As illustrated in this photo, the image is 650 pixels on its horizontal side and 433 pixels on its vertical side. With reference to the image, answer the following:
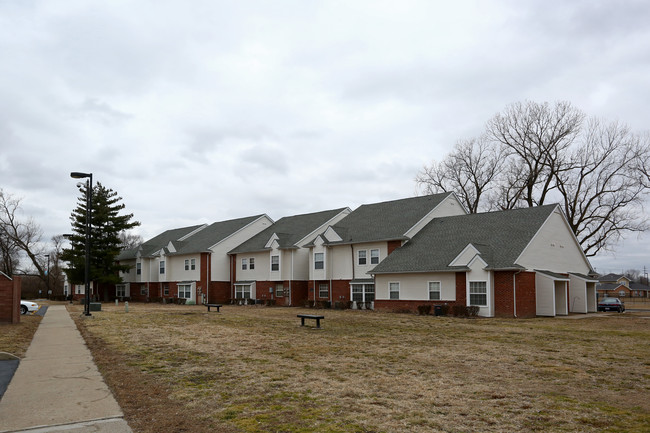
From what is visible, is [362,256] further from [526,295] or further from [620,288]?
[620,288]

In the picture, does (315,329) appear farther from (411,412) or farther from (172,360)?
(411,412)

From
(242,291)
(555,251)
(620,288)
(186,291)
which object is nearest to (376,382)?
(555,251)

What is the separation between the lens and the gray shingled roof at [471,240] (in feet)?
102

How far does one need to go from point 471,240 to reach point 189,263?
31271 millimetres

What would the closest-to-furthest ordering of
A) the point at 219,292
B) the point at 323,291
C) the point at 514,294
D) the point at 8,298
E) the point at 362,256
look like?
the point at 8,298 → the point at 514,294 → the point at 362,256 → the point at 323,291 → the point at 219,292

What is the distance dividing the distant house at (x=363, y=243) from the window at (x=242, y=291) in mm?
8330

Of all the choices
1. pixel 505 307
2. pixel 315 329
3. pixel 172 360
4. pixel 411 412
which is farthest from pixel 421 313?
pixel 411 412

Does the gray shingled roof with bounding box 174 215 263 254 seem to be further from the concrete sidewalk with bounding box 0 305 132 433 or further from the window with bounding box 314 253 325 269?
the concrete sidewalk with bounding box 0 305 132 433

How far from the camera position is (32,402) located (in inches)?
→ 338

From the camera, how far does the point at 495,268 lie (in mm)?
29719

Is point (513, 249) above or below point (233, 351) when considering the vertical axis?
above

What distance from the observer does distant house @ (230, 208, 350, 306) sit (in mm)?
46000

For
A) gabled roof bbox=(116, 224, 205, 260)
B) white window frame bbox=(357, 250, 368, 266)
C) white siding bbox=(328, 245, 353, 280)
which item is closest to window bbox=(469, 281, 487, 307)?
white window frame bbox=(357, 250, 368, 266)

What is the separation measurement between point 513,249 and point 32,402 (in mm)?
27218
